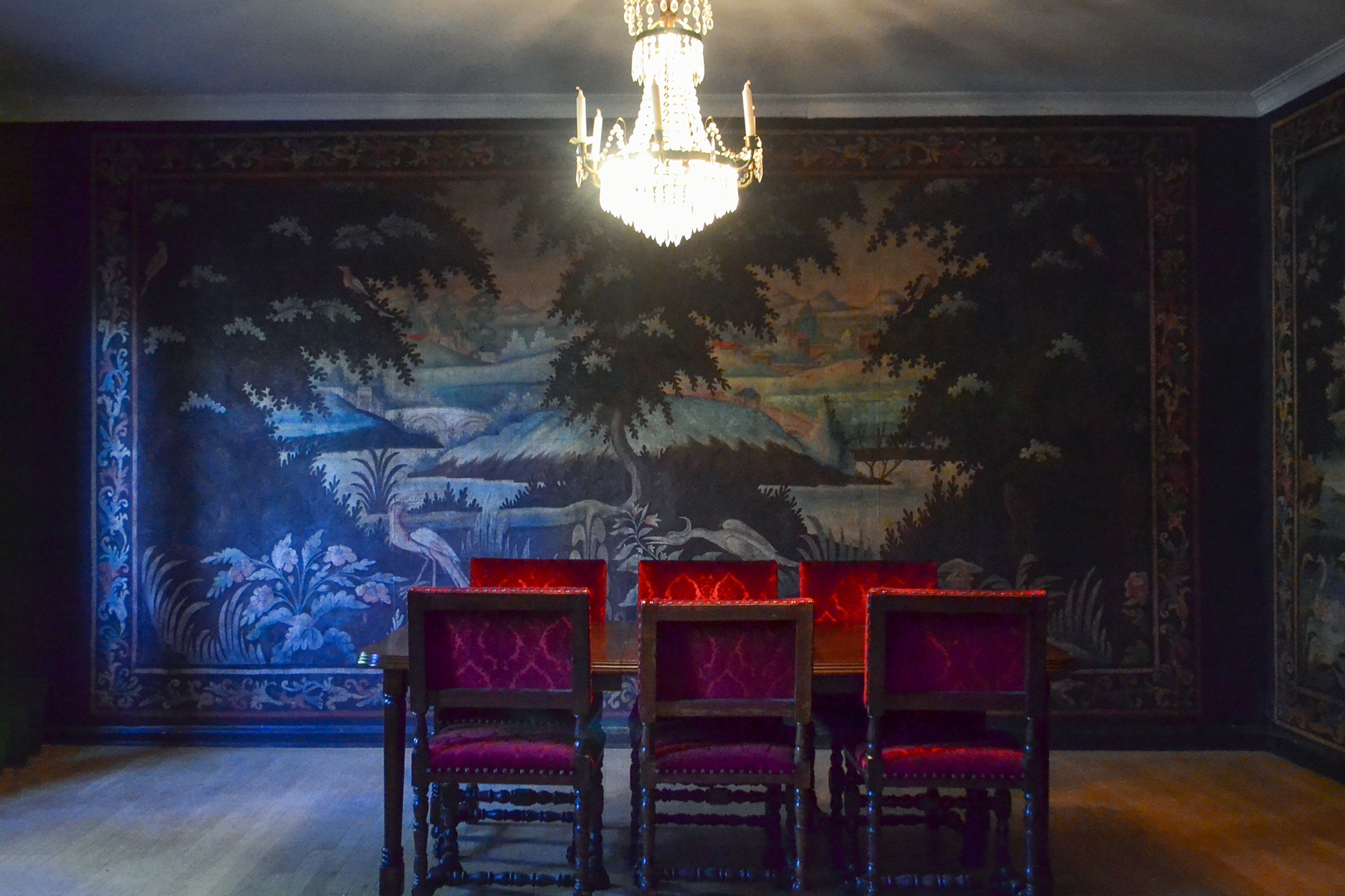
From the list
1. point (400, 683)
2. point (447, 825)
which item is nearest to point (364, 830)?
point (447, 825)

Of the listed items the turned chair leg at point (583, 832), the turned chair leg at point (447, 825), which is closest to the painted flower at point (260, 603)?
the turned chair leg at point (447, 825)

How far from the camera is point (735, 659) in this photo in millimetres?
3221

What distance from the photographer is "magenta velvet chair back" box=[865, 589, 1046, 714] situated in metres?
3.17

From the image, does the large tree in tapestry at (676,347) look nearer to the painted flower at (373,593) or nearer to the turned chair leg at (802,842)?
the painted flower at (373,593)

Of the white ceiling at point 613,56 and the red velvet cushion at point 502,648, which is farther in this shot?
the white ceiling at point 613,56

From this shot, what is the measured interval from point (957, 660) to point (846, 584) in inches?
39.4

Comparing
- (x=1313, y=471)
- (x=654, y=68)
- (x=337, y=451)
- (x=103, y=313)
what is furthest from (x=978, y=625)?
(x=103, y=313)

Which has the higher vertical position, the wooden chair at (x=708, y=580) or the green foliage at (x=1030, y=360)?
the green foliage at (x=1030, y=360)

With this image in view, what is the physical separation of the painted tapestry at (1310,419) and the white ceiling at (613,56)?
35cm

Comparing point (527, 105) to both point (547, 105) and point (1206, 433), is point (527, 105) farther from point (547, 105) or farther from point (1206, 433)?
point (1206, 433)

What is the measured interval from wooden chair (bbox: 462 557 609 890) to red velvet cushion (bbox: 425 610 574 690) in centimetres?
31

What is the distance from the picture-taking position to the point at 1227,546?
17.2 ft

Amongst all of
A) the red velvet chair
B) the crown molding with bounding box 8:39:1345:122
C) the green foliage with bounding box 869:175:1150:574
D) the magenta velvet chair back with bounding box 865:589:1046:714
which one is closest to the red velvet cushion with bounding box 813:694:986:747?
the red velvet chair

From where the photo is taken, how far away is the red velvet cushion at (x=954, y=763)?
3205 millimetres
